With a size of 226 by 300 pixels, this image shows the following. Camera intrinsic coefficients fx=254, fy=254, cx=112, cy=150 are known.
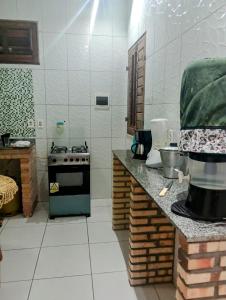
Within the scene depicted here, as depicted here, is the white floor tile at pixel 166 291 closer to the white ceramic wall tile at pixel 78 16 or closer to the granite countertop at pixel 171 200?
the granite countertop at pixel 171 200

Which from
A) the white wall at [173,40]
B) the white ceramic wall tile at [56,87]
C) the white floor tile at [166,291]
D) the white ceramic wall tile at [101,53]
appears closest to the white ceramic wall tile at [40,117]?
the white ceramic wall tile at [56,87]

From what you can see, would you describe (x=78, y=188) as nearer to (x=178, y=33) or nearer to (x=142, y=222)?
(x=142, y=222)

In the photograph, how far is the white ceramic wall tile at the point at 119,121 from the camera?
3.50m

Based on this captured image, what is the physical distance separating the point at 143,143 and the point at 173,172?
2.28ft

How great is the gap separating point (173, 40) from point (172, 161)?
0.99 meters

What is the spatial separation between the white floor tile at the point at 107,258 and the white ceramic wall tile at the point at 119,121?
157 cm

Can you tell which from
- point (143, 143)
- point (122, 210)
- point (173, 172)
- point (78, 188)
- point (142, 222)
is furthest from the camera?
point (78, 188)

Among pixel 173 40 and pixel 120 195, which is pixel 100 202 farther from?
pixel 173 40

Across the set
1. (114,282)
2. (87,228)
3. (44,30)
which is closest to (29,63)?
(44,30)

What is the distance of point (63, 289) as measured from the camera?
185cm

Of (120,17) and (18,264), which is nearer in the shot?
(18,264)

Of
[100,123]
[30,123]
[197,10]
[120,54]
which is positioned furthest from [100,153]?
[197,10]

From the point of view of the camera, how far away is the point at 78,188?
10.0ft

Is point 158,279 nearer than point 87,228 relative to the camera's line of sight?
Yes
